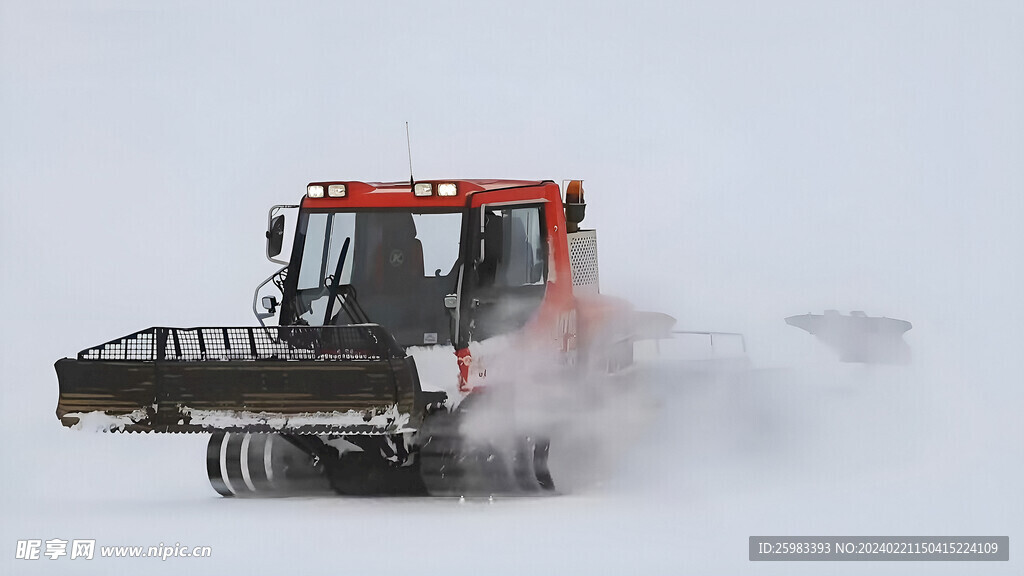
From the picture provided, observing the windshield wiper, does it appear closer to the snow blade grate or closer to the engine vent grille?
the snow blade grate

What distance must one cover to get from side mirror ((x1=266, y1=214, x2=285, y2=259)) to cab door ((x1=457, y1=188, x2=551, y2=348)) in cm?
152

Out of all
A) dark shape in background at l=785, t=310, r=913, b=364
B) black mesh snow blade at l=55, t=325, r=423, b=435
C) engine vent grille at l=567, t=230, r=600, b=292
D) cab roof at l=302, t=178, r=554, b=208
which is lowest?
dark shape in background at l=785, t=310, r=913, b=364

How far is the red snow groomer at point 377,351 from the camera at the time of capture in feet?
38.5

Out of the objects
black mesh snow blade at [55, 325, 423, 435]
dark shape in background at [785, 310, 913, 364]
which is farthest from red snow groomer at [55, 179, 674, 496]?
dark shape in background at [785, 310, 913, 364]

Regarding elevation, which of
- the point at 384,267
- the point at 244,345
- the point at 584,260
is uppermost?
the point at 384,267

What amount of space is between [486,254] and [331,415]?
6.54 feet

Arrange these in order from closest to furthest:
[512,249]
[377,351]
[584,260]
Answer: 1. [377,351]
2. [512,249]
3. [584,260]

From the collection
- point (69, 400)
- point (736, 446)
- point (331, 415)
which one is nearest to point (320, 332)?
point (331, 415)

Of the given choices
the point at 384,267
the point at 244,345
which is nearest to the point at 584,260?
the point at 384,267

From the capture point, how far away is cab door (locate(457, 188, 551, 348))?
1265 centimetres

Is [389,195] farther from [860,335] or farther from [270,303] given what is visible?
[860,335]

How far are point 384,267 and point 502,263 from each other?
919mm

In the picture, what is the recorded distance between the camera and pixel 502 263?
42.6 feet

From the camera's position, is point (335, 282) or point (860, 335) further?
point (860, 335)
